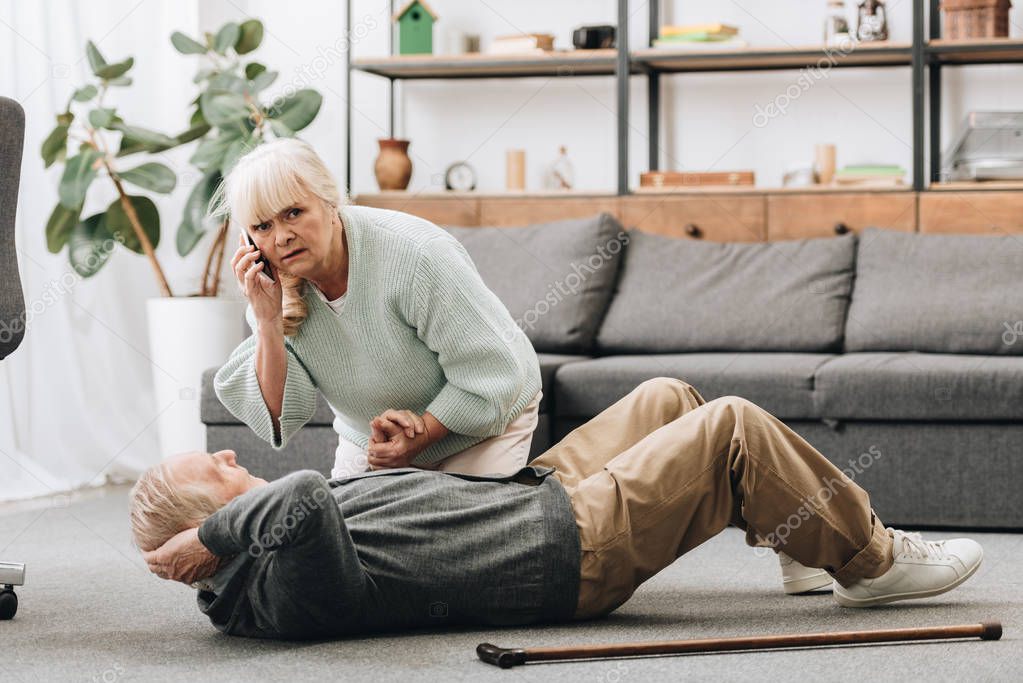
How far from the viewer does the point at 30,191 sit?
13.6 ft

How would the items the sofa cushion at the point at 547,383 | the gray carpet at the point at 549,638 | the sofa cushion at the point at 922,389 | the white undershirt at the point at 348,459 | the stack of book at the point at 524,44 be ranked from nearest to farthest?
the gray carpet at the point at 549,638, the white undershirt at the point at 348,459, the sofa cushion at the point at 922,389, the sofa cushion at the point at 547,383, the stack of book at the point at 524,44

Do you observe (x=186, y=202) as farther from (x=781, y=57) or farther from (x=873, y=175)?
(x=873, y=175)

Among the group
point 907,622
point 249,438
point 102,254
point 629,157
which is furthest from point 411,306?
point 629,157

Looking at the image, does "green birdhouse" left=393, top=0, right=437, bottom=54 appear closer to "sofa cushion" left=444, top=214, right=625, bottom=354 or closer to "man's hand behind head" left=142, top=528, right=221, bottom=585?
"sofa cushion" left=444, top=214, right=625, bottom=354

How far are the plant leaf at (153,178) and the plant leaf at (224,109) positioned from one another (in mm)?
214

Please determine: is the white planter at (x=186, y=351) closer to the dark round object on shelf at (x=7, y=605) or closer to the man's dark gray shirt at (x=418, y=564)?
the dark round object on shelf at (x=7, y=605)

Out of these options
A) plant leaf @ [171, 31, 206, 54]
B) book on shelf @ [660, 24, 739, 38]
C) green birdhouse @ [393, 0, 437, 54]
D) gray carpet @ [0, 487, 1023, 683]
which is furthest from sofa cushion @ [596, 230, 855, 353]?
plant leaf @ [171, 31, 206, 54]

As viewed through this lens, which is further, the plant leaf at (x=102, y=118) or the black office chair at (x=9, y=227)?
the plant leaf at (x=102, y=118)

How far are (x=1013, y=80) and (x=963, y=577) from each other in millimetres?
2611

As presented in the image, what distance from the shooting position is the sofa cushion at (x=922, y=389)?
3152 millimetres

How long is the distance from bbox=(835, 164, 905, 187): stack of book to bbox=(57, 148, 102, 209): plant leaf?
2.31 meters

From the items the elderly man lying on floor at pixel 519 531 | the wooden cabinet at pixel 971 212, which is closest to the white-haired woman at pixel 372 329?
the elderly man lying on floor at pixel 519 531

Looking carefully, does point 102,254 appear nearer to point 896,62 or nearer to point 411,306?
point 411,306

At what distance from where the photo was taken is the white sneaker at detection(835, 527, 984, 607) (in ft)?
7.09
